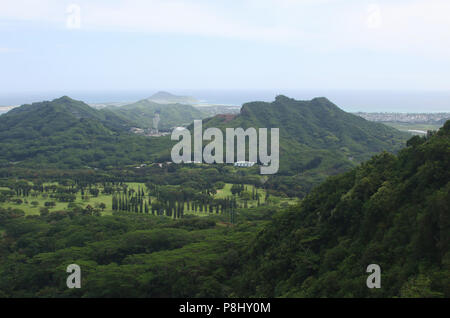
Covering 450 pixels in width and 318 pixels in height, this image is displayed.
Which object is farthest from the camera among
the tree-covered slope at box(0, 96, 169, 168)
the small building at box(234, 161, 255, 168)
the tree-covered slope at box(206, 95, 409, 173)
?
the tree-covered slope at box(206, 95, 409, 173)

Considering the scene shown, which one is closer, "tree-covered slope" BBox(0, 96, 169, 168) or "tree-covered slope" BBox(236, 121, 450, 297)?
"tree-covered slope" BBox(236, 121, 450, 297)

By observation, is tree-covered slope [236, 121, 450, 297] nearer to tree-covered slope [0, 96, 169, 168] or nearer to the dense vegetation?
the dense vegetation

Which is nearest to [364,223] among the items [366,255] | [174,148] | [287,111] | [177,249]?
[366,255]

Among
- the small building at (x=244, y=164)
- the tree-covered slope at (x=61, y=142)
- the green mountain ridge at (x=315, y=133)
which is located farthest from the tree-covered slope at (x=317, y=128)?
the tree-covered slope at (x=61, y=142)

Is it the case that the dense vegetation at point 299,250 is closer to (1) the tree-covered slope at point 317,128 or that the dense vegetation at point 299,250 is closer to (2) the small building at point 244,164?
(2) the small building at point 244,164

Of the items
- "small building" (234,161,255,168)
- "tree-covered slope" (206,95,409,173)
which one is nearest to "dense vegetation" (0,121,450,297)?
"small building" (234,161,255,168)

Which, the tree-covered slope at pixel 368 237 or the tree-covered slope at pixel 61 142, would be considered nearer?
the tree-covered slope at pixel 368 237
